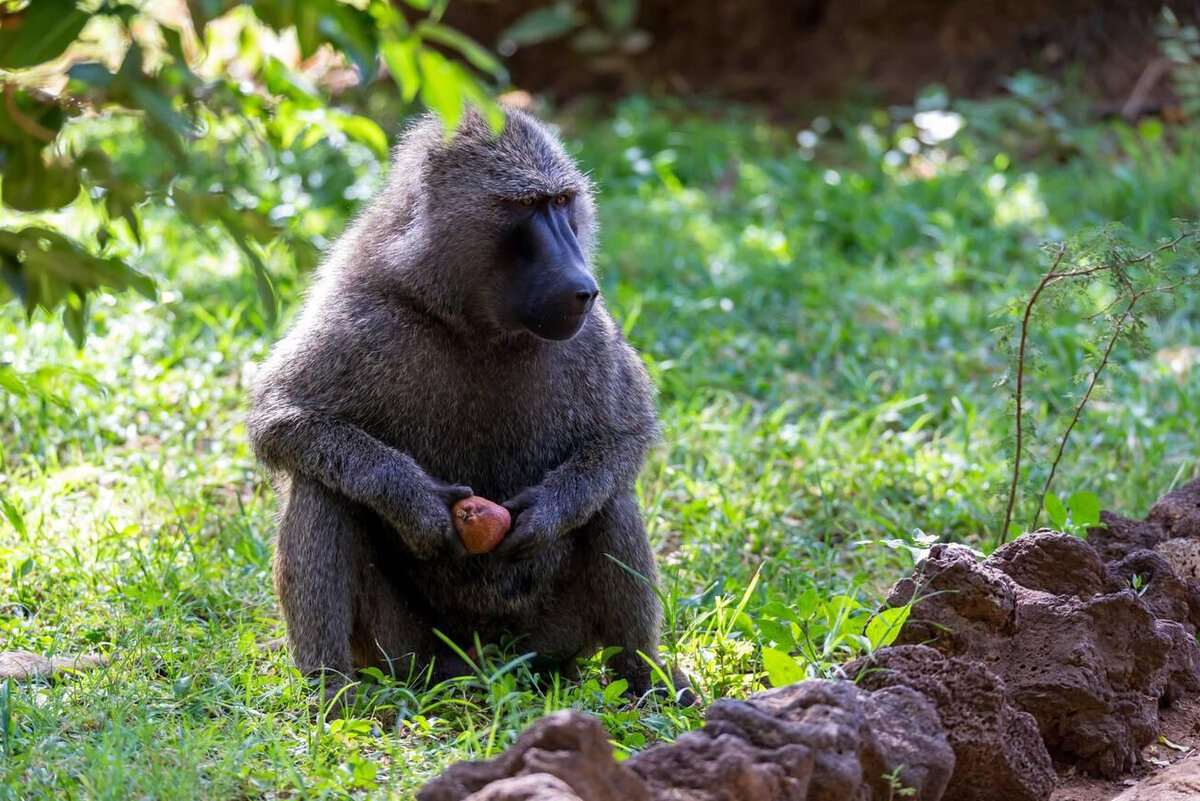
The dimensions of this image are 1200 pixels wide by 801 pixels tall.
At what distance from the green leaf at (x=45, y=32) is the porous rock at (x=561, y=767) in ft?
4.10

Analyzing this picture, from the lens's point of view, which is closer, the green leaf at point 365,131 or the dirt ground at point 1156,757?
the dirt ground at point 1156,757

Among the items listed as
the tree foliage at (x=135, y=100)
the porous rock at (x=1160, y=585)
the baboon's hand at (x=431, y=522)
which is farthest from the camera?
the porous rock at (x=1160, y=585)

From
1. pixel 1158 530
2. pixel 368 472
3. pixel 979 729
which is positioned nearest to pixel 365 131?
pixel 368 472

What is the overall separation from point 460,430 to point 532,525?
1.12 ft

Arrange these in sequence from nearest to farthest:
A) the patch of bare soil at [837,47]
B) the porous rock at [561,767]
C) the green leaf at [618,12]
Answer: the porous rock at [561,767]
the patch of bare soil at [837,47]
the green leaf at [618,12]

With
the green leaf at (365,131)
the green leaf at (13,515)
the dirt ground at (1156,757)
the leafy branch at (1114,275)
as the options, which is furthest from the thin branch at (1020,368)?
the green leaf at (13,515)

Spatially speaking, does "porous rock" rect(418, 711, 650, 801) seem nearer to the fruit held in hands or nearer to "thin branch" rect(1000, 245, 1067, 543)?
Answer: the fruit held in hands

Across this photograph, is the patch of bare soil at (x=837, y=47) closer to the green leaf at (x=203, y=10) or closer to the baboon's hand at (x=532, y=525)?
the baboon's hand at (x=532, y=525)

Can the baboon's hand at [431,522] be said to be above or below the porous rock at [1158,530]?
above

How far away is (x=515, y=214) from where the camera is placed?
11.5ft

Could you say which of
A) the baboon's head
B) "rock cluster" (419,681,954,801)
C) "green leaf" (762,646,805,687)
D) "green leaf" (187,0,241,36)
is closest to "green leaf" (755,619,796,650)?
"green leaf" (762,646,805,687)

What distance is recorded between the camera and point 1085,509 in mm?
3711

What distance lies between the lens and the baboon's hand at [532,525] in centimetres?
331

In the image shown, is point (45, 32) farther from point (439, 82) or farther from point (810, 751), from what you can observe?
point (810, 751)
